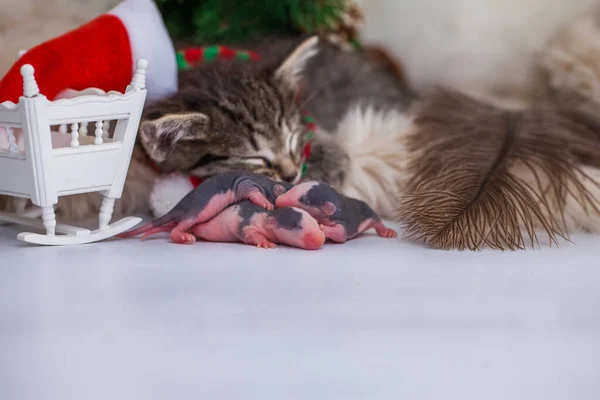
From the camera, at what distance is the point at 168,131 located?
1.37 m

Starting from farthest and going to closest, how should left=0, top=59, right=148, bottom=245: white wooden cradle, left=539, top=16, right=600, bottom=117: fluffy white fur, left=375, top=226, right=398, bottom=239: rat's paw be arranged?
left=539, top=16, right=600, bottom=117: fluffy white fur
left=375, top=226, right=398, bottom=239: rat's paw
left=0, top=59, right=148, bottom=245: white wooden cradle

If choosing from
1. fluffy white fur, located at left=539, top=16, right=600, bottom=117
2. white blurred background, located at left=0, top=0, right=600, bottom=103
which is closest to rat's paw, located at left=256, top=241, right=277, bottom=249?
fluffy white fur, located at left=539, top=16, right=600, bottom=117

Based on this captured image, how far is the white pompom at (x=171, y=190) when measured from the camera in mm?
1437

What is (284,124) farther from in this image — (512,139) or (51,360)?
(51,360)

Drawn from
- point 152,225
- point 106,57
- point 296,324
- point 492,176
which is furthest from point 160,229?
point 492,176

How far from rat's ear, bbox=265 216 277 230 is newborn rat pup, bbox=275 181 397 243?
4 centimetres

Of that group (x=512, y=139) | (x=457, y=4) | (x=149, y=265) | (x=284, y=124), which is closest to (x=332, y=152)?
(x=284, y=124)

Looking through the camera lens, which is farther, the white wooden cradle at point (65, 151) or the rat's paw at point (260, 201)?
the rat's paw at point (260, 201)

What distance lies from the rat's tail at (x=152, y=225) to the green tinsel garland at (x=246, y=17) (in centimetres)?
88

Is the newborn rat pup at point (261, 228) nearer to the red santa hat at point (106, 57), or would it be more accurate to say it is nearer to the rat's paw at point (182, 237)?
the rat's paw at point (182, 237)

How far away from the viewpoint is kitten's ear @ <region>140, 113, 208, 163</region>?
1.34 m

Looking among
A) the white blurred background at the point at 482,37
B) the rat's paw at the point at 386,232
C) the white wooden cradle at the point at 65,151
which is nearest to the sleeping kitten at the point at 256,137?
the white wooden cradle at the point at 65,151

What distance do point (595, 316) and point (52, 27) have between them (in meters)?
1.40

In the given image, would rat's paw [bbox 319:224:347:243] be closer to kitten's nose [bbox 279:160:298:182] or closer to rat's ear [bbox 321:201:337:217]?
rat's ear [bbox 321:201:337:217]
